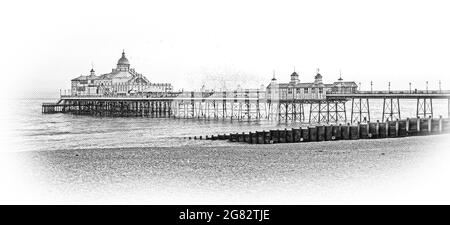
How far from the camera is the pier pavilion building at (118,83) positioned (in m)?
96.1

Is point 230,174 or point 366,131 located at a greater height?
point 366,131

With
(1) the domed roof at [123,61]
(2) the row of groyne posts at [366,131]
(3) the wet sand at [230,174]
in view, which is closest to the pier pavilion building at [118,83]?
(1) the domed roof at [123,61]

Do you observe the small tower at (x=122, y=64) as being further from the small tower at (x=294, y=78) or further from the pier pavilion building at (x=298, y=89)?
the small tower at (x=294, y=78)

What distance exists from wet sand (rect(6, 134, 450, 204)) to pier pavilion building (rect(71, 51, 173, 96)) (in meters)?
76.6

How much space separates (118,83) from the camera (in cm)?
9931

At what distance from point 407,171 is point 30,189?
31.4 feet

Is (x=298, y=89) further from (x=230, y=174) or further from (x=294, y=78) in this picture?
(x=230, y=174)

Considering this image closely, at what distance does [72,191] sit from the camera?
12.2 meters

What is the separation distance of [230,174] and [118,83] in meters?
88.0

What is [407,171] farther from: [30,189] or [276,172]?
[30,189]

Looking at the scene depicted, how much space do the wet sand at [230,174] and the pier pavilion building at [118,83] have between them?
3014 inches

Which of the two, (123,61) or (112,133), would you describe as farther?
(123,61)

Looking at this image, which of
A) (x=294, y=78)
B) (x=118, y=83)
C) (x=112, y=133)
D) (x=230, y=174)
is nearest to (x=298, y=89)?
(x=294, y=78)
